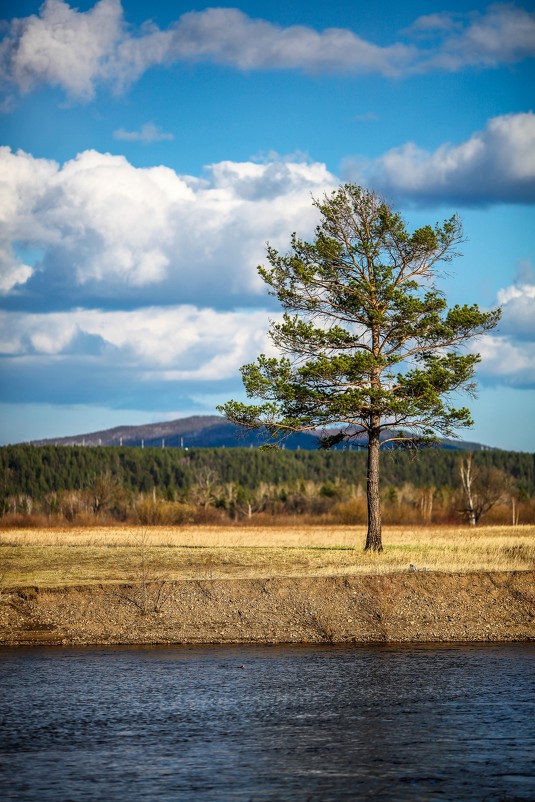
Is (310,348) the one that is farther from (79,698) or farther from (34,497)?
(34,497)

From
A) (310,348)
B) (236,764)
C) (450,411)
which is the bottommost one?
(236,764)

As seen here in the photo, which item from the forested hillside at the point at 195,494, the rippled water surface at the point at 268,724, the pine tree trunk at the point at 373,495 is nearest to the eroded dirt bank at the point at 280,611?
the rippled water surface at the point at 268,724

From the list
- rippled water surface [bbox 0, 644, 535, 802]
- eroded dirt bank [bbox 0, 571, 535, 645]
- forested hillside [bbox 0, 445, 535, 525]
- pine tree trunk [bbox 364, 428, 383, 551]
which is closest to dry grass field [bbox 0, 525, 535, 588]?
pine tree trunk [bbox 364, 428, 383, 551]

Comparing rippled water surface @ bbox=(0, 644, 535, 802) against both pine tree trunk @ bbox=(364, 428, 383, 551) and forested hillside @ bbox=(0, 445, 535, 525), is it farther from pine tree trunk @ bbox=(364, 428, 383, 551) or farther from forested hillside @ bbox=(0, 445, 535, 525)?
forested hillside @ bbox=(0, 445, 535, 525)

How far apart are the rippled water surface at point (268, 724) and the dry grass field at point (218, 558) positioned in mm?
7127

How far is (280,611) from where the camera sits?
2909 centimetres

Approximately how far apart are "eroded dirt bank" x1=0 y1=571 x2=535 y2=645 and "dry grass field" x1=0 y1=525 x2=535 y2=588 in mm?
1995

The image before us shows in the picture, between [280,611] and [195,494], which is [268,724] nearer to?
[280,611]

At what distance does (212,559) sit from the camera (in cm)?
3978

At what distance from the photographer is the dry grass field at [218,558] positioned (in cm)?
3341

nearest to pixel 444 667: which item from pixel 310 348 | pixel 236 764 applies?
pixel 236 764

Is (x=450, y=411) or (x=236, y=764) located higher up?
(x=450, y=411)

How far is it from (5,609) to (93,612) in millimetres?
2614

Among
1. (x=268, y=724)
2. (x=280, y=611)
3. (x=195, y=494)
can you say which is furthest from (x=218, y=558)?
(x=195, y=494)
